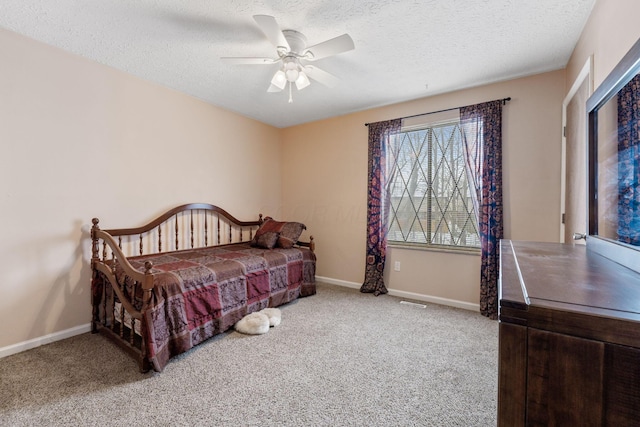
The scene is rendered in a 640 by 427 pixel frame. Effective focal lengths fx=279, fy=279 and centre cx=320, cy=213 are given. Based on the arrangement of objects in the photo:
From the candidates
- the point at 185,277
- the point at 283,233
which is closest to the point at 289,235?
the point at 283,233

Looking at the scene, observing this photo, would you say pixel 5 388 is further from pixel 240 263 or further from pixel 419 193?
pixel 419 193

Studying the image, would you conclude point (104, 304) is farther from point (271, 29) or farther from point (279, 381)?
point (271, 29)

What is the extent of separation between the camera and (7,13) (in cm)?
188

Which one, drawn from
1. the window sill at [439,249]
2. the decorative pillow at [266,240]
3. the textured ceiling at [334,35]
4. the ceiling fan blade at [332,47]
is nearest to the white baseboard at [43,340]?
the decorative pillow at [266,240]

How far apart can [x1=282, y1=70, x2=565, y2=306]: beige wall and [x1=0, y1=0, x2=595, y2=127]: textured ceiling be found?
10.6 inches

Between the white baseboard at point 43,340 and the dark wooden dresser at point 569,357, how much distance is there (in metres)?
3.11

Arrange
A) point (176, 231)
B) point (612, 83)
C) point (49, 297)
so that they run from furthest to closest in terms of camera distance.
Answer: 1. point (176, 231)
2. point (49, 297)
3. point (612, 83)

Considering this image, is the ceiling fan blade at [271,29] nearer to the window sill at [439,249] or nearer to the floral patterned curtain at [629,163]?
the floral patterned curtain at [629,163]

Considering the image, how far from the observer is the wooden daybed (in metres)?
1.95

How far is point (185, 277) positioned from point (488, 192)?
9.55ft

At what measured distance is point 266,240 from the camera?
137 inches

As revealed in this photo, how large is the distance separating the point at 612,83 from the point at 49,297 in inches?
151

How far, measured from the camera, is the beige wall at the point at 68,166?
210 centimetres

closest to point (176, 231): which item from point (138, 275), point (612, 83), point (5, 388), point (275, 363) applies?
point (138, 275)
